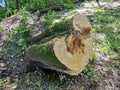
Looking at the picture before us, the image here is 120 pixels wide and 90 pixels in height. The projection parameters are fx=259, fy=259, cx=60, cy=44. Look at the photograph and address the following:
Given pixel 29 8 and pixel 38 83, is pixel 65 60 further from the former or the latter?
pixel 29 8

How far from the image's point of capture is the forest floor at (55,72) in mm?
4574

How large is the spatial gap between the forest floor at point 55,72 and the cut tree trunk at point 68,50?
0.26m

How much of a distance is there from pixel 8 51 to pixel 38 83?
1.48 m

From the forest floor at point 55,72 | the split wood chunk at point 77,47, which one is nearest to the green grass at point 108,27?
the forest floor at point 55,72

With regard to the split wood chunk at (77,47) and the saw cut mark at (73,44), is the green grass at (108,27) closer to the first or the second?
the split wood chunk at (77,47)

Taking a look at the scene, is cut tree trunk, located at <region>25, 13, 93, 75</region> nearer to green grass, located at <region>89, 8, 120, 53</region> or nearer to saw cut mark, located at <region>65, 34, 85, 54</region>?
saw cut mark, located at <region>65, 34, 85, 54</region>

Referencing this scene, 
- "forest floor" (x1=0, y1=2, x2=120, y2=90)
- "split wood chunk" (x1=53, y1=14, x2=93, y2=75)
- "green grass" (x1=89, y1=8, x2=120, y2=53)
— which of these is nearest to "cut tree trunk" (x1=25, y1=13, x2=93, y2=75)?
"split wood chunk" (x1=53, y1=14, x2=93, y2=75)

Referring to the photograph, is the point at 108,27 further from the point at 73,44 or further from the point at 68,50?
the point at 68,50

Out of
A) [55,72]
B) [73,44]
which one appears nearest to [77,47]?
[73,44]

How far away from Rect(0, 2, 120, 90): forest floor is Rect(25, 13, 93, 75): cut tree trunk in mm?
261

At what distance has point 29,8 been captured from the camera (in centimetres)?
799

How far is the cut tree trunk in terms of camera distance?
4.20 m

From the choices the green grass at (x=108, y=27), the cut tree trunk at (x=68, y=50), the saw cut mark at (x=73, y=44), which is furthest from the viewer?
the green grass at (x=108, y=27)

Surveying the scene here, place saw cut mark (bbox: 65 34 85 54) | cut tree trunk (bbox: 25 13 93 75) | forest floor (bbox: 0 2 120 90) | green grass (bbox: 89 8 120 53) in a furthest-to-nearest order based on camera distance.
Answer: green grass (bbox: 89 8 120 53)
forest floor (bbox: 0 2 120 90)
saw cut mark (bbox: 65 34 85 54)
cut tree trunk (bbox: 25 13 93 75)
